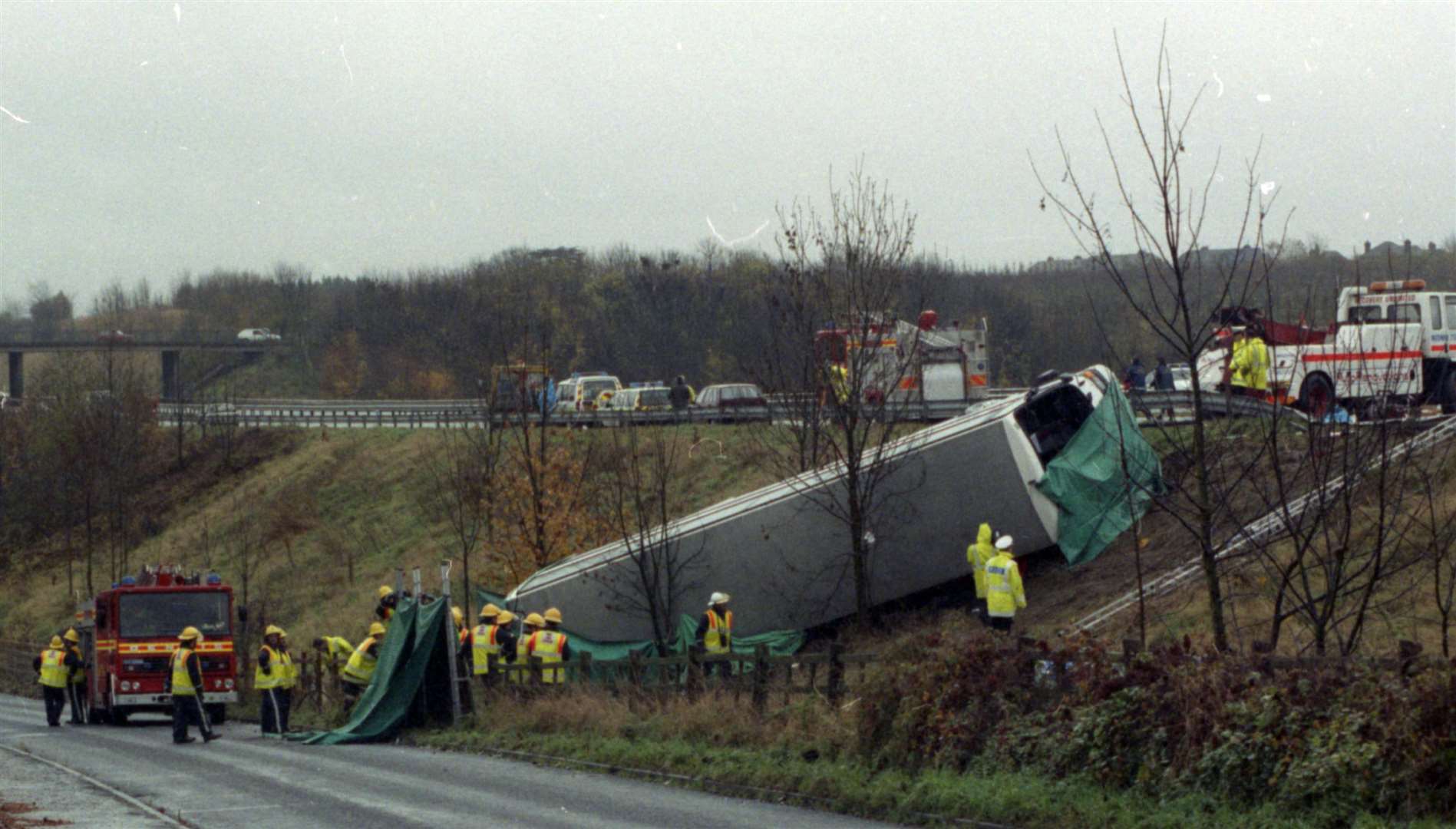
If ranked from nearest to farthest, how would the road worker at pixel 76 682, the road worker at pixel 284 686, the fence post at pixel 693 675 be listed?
the fence post at pixel 693 675 → the road worker at pixel 284 686 → the road worker at pixel 76 682

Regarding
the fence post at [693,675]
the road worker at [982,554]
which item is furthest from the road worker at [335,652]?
the road worker at [982,554]

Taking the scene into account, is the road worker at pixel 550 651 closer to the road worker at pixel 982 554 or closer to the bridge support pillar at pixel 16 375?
the road worker at pixel 982 554

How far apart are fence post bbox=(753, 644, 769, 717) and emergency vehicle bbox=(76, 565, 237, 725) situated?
44.6ft

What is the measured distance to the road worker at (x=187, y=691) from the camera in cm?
2239

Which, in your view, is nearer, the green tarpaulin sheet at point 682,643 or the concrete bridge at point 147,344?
the green tarpaulin sheet at point 682,643

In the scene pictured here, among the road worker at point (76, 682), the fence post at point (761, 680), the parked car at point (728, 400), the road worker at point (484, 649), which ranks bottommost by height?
the road worker at point (76, 682)

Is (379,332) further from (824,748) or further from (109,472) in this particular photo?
(824,748)

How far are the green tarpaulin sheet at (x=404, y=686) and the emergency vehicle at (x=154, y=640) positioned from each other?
6.36 m

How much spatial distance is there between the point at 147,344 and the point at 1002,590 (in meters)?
73.4

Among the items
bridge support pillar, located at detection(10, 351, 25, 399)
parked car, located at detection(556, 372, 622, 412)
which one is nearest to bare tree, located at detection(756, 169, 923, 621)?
parked car, located at detection(556, 372, 622, 412)

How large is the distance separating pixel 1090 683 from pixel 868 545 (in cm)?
1261

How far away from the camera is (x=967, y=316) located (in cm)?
8750

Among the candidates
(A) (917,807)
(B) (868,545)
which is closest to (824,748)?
(A) (917,807)

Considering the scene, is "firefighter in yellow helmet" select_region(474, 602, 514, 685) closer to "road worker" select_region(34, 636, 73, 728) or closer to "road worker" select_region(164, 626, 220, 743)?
"road worker" select_region(164, 626, 220, 743)
